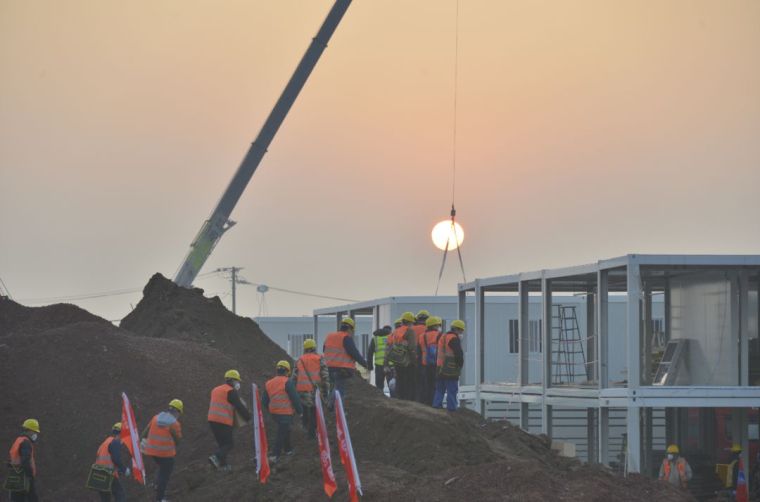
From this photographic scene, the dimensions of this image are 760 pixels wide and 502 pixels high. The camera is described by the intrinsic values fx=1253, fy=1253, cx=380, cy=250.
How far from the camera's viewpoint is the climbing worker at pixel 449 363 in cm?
2266

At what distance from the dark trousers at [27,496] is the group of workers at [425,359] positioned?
662 centimetres

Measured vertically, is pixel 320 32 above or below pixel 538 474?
above

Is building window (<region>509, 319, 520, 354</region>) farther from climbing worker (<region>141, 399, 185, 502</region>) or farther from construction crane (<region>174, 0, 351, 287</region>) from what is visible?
climbing worker (<region>141, 399, 185, 502</region>)

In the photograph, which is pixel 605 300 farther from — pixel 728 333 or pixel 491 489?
pixel 491 489

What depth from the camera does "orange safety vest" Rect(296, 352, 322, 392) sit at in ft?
70.5

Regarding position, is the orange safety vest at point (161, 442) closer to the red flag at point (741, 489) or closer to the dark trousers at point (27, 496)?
the dark trousers at point (27, 496)

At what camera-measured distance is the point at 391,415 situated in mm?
21516

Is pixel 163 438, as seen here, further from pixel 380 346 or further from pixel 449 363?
pixel 380 346

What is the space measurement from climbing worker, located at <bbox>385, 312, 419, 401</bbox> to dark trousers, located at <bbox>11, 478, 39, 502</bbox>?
7.06 metres

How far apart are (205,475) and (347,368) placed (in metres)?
3.21

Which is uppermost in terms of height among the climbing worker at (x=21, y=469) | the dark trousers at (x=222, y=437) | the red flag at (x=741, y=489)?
the dark trousers at (x=222, y=437)

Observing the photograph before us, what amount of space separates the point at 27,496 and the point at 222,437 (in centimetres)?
373

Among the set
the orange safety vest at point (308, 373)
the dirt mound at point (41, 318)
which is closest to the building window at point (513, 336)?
the dirt mound at point (41, 318)

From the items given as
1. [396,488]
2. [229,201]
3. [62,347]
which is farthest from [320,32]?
[396,488]
